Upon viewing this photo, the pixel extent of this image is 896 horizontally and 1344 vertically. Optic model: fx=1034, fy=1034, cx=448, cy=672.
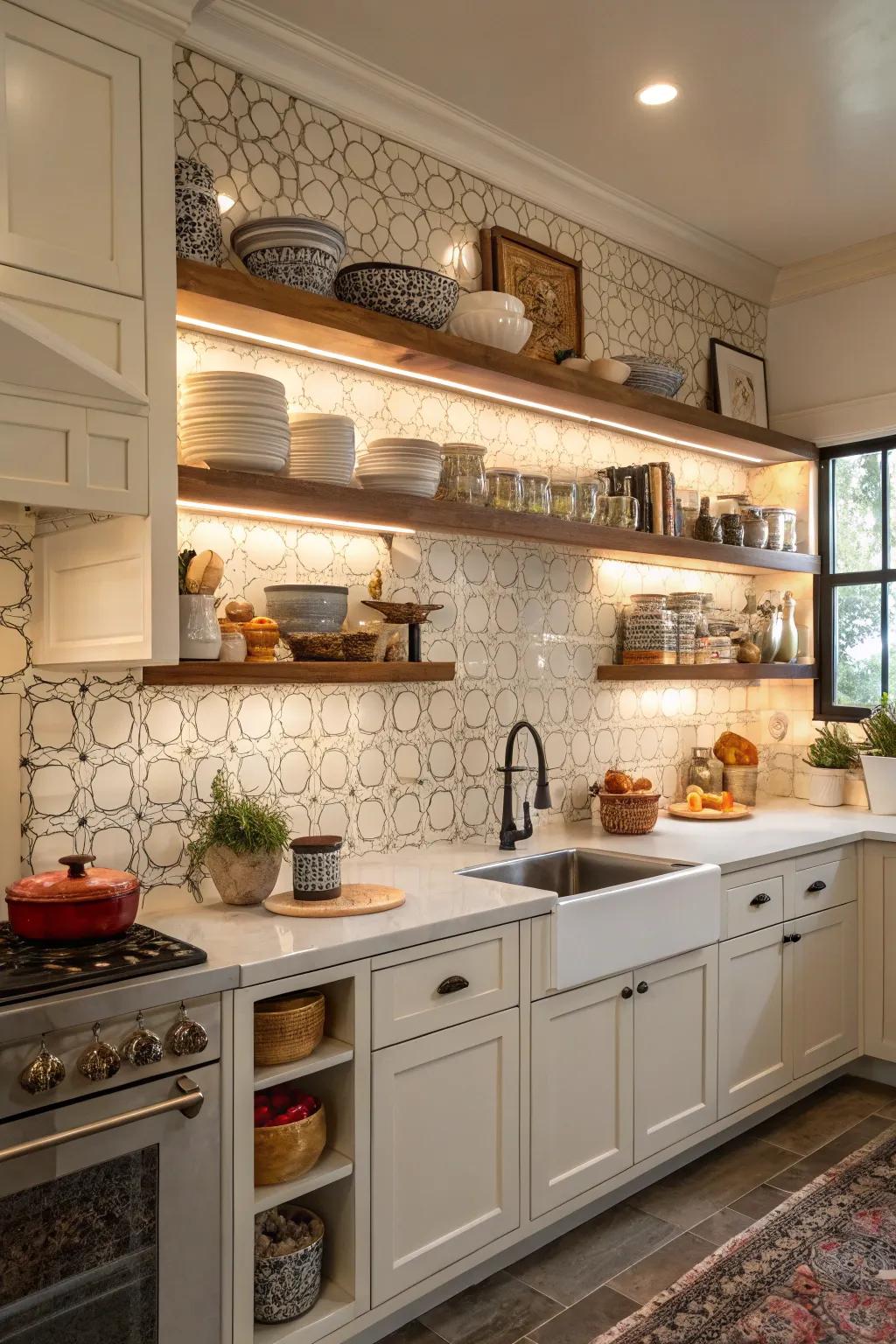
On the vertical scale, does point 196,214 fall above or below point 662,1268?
above

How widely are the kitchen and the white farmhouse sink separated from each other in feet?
0.04

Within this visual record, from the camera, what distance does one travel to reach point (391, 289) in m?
2.70

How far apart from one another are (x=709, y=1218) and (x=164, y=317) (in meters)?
2.55

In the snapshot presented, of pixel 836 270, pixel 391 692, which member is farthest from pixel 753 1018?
pixel 836 270

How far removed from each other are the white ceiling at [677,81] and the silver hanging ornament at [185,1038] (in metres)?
2.37

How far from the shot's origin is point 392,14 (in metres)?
2.60

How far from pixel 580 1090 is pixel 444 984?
603mm

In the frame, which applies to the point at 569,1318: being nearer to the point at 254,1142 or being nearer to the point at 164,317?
the point at 254,1142

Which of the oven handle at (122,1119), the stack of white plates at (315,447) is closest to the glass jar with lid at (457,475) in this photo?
the stack of white plates at (315,447)

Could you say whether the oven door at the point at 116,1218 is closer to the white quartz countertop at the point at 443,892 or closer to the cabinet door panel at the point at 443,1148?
the white quartz countertop at the point at 443,892

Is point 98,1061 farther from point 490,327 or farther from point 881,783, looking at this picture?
point 881,783

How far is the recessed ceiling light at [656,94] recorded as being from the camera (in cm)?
295

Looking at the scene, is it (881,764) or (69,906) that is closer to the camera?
(69,906)

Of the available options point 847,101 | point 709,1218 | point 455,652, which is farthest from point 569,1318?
point 847,101
